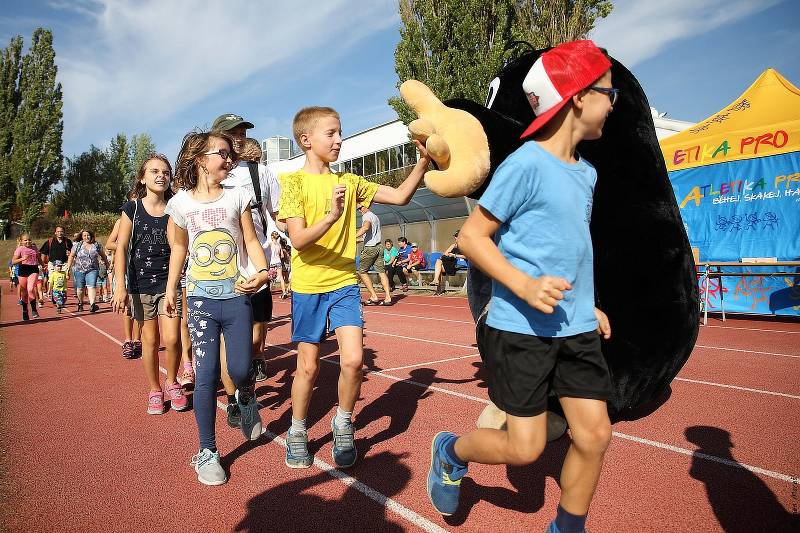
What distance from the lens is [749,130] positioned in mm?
9703

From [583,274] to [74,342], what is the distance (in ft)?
30.6

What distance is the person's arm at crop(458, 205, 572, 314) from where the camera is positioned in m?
1.80

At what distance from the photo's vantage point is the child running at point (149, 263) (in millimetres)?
4629

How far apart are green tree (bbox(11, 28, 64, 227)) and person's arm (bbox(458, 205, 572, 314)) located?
45880 mm

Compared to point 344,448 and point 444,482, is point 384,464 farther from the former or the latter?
point 444,482

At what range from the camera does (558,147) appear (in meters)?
2.13

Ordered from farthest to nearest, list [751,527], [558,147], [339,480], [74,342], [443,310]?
1. [443,310]
2. [74,342]
3. [339,480]
4. [751,527]
5. [558,147]

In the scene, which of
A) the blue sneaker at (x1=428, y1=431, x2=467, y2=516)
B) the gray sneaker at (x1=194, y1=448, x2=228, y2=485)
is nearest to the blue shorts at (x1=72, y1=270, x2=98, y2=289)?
the gray sneaker at (x1=194, y1=448, x2=228, y2=485)

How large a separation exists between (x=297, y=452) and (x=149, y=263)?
2456 mm

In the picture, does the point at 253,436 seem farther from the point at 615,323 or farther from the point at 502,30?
the point at 502,30

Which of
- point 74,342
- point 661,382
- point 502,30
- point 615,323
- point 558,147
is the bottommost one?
point 74,342

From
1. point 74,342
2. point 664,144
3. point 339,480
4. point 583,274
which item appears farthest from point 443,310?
point 583,274

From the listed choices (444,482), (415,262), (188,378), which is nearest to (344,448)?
(444,482)

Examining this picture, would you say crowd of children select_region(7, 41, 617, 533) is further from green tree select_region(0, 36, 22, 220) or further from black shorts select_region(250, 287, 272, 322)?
green tree select_region(0, 36, 22, 220)
